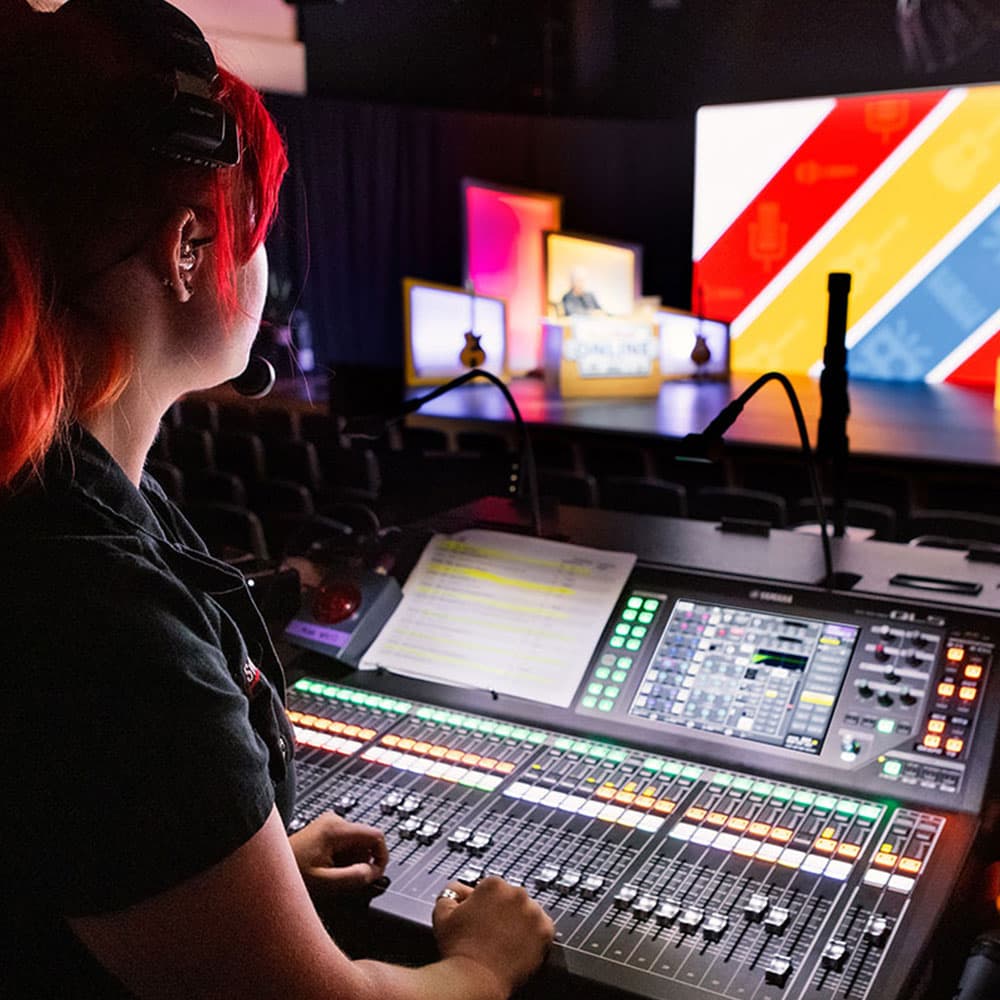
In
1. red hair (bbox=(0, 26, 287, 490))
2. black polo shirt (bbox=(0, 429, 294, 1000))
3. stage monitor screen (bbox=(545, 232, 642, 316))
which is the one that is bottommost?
stage monitor screen (bbox=(545, 232, 642, 316))

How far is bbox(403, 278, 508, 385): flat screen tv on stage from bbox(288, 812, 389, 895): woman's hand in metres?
7.53

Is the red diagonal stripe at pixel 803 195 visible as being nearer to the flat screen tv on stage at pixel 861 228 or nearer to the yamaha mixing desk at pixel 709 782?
the flat screen tv on stage at pixel 861 228

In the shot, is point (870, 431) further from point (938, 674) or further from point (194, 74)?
point (194, 74)

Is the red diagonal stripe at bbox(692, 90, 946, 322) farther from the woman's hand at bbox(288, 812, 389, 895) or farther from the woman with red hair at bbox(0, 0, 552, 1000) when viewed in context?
the woman with red hair at bbox(0, 0, 552, 1000)

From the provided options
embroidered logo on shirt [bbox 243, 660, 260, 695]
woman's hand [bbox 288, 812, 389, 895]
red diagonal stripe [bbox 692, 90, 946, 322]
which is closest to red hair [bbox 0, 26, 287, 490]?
embroidered logo on shirt [bbox 243, 660, 260, 695]

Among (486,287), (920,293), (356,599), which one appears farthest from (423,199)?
(356,599)

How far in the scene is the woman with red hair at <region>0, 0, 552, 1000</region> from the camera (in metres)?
0.75

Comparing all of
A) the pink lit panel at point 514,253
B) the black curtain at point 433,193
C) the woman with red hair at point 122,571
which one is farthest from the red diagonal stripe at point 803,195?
the woman with red hair at point 122,571

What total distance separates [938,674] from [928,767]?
0.42ft

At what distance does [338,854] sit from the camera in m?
1.25

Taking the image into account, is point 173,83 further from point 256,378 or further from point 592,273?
point 592,273

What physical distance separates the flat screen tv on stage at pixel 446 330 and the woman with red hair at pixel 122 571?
7787mm

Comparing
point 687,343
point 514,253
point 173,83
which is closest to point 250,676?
point 173,83

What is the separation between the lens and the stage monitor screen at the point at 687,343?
32.5 feet
